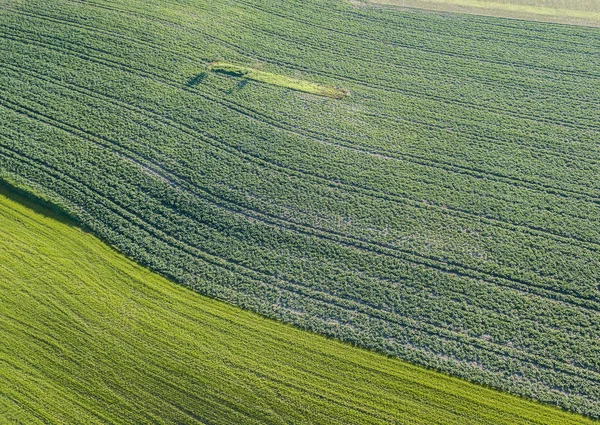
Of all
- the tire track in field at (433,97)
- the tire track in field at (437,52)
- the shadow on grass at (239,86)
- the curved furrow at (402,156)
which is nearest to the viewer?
the curved furrow at (402,156)

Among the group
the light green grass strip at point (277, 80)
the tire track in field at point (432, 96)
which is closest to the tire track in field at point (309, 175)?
the light green grass strip at point (277, 80)

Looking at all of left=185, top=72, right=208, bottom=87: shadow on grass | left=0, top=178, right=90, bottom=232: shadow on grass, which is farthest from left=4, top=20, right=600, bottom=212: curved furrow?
left=0, top=178, right=90, bottom=232: shadow on grass

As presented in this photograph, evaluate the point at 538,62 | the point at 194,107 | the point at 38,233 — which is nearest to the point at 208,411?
the point at 38,233

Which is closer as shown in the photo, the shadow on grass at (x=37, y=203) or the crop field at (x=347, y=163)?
the crop field at (x=347, y=163)

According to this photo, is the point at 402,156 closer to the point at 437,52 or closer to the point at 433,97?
the point at 433,97

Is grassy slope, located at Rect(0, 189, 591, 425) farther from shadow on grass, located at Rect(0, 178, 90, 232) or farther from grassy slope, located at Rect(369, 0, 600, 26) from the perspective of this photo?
grassy slope, located at Rect(369, 0, 600, 26)

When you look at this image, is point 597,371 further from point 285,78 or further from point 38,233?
point 38,233

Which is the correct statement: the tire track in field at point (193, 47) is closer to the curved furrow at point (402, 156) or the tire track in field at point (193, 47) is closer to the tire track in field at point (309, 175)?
the curved furrow at point (402, 156)
